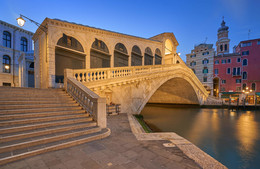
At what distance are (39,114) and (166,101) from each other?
76.6 ft

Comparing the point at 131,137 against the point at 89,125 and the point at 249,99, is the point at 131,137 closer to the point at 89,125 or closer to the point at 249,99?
the point at 89,125

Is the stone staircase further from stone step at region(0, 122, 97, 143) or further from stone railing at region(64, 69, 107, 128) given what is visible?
stone railing at region(64, 69, 107, 128)

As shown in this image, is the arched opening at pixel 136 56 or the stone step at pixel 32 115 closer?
the stone step at pixel 32 115

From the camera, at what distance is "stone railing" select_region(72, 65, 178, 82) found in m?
7.38

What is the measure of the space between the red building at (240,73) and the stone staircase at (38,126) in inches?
1320

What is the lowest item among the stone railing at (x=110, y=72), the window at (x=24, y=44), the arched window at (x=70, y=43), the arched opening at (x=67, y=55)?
the stone railing at (x=110, y=72)

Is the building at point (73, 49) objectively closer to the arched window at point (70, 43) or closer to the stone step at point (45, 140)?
the arched window at point (70, 43)

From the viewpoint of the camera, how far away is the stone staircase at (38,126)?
2.98 metres

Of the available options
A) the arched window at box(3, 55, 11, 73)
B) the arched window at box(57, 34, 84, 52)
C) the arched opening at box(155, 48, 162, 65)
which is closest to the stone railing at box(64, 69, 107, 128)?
the arched window at box(57, 34, 84, 52)

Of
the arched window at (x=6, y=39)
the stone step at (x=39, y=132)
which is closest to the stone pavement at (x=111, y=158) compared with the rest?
the stone step at (x=39, y=132)

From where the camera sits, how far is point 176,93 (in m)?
22.5

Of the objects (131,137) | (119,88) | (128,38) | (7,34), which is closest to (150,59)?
(128,38)

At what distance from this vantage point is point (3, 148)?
9.04 feet

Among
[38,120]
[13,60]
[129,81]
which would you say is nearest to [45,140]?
[38,120]
